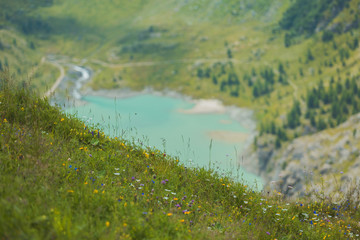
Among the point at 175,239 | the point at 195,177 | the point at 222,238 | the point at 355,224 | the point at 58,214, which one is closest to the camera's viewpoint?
the point at 58,214

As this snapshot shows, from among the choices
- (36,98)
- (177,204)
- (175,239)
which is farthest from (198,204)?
(36,98)

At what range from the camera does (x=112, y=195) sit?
6535 mm

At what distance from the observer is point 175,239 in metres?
5.59

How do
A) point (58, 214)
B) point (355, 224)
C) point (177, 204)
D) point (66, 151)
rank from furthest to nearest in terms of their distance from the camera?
point (355, 224) < point (66, 151) < point (177, 204) < point (58, 214)

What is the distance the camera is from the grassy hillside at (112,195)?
17.5 ft

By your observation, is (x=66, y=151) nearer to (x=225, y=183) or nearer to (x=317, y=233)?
(x=225, y=183)

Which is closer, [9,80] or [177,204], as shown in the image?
[177,204]

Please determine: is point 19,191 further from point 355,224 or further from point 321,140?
point 321,140

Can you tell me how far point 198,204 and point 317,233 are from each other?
3168 mm

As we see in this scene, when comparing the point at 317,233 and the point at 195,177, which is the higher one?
the point at 195,177

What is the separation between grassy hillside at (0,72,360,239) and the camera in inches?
210

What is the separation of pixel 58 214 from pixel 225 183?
201 inches

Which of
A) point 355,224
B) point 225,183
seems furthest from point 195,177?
point 355,224

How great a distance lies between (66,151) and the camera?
305 inches
